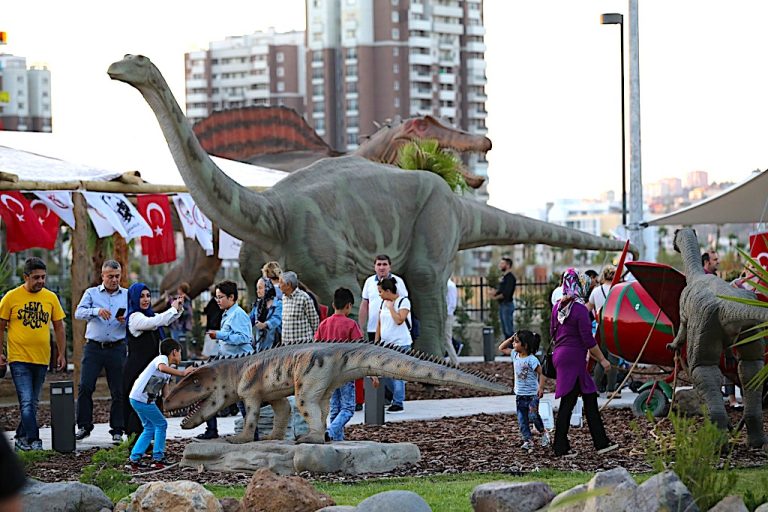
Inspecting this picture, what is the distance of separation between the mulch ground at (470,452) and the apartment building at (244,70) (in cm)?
12433

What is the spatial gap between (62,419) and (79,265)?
18.4 ft

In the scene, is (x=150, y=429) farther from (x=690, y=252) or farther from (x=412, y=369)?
(x=690, y=252)

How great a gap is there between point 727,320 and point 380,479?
3.32 metres

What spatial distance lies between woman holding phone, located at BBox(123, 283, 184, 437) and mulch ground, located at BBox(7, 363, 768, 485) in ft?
2.54

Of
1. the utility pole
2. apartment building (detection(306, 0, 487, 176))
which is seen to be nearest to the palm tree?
the utility pole

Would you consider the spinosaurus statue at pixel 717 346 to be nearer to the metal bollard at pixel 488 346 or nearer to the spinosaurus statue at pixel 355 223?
the spinosaurus statue at pixel 355 223

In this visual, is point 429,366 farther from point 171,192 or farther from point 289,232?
point 171,192

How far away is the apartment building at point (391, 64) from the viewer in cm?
10862

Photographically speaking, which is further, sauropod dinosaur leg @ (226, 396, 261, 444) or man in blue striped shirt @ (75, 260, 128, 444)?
man in blue striped shirt @ (75, 260, 128, 444)

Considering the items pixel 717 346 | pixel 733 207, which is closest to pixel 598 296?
pixel 733 207

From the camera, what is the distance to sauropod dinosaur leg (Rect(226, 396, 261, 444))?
10.2 m

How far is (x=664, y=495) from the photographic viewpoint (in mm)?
6637

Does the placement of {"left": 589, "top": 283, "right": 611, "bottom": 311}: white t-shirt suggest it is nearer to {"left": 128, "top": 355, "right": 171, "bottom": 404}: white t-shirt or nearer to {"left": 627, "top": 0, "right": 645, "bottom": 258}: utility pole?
{"left": 627, "top": 0, "right": 645, "bottom": 258}: utility pole

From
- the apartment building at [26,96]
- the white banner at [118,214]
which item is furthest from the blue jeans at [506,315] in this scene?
the apartment building at [26,96]
